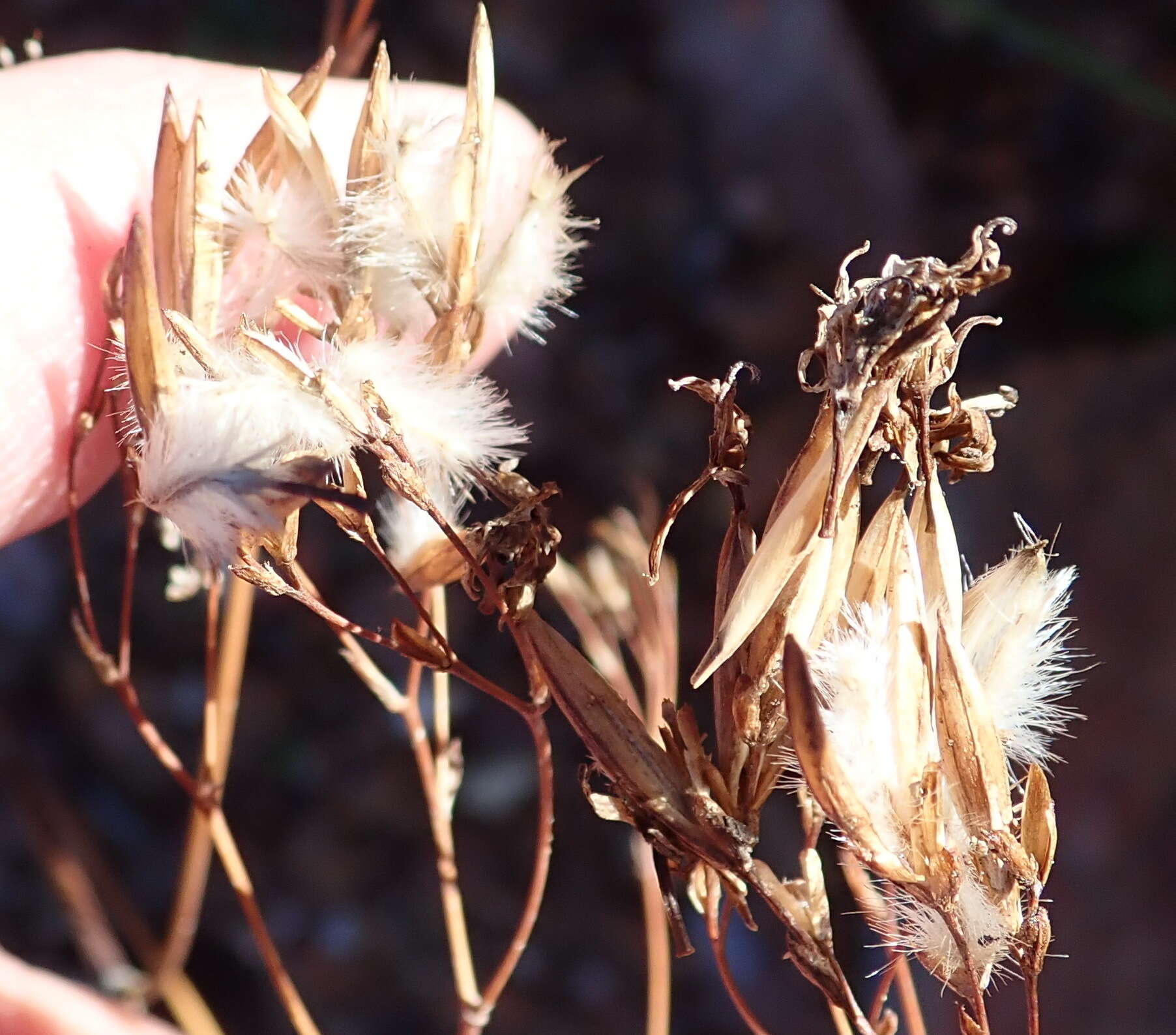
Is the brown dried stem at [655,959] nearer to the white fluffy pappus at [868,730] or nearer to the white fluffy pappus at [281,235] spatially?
the white fluffy pappus at [868,730]

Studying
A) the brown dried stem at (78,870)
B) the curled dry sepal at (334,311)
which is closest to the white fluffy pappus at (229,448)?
the curled dry sepal at (334,311)

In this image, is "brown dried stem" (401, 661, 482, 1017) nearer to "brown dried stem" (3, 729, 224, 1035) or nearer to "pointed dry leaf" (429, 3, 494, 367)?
"pointed dry leaf" (429, 3, 494, 367)

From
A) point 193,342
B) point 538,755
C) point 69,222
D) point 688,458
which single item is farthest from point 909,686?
point 688,458

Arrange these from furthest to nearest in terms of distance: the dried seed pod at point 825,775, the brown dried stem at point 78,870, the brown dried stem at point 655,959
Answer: the brown dried stem at point 78,870 → the brown dried stem at point 655,959 → the dried seed pod at point 825,775

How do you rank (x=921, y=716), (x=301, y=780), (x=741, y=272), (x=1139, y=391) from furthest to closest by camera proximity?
(x=741, y=272)
(x=301, y=780)
(x=1139, y=391)
(x=921, y=716)

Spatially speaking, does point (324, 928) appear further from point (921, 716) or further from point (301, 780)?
point (921, 716)

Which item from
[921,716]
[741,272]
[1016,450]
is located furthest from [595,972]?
[921,716]
